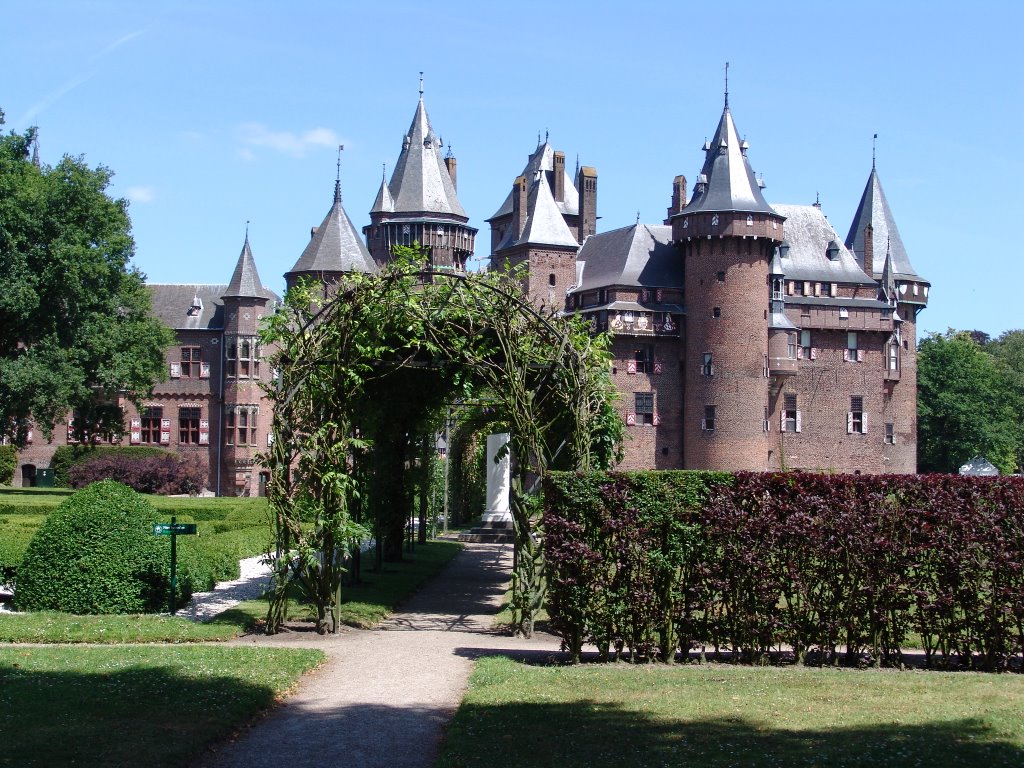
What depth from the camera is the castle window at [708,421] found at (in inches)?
2178

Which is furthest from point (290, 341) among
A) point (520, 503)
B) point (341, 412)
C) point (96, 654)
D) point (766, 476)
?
point (766, 476)

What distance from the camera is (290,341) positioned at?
14586 millimetres

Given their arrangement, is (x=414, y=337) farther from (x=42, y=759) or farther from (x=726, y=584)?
(x=42, y=759)

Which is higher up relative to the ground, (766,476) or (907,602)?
(766,476)

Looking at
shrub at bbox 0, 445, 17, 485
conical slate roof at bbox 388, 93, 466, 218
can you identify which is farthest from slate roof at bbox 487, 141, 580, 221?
shrub at bbox 0, 445, 17, 485

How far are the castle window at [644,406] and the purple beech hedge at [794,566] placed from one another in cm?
4525

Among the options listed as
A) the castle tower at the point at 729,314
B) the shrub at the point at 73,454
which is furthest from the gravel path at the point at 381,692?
the shrub at the point at 73,454

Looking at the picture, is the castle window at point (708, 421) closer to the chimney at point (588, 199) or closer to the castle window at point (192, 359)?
the chimney at point (588, 199)

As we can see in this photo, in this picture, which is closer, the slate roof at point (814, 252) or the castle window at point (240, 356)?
the castle window at point (240, 356)

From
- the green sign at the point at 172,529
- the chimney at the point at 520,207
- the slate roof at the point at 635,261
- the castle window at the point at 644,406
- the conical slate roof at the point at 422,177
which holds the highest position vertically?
the conical slate roof at the point at 422,177

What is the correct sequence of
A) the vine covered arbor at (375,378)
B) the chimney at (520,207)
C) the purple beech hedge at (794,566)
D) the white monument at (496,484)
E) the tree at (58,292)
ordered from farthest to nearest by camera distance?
the chimney at (520,207) → the tree at (58,292) → the white monument at (496,484) → the vine covered arbor at (375,378) → the purple beech hedge at (794,566)

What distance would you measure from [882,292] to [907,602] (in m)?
53.7

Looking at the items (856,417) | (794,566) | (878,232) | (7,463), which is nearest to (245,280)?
(7,463)

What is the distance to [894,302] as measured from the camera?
62.5 meters
